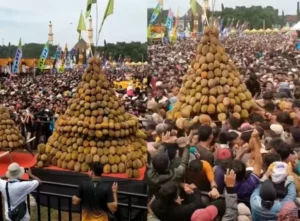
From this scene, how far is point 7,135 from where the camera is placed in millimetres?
10586

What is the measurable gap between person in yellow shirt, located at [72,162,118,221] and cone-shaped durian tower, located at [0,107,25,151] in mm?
6536

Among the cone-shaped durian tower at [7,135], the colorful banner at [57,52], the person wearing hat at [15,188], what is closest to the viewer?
the person wearing hat at [15,188]

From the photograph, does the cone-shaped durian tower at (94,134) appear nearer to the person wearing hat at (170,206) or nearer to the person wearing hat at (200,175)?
the person wearing hat at (200,175)

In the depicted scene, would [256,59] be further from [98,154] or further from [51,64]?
[51,64]

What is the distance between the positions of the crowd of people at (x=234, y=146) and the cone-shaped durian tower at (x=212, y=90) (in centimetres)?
8

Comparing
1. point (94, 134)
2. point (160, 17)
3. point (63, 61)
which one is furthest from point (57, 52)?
point (160, 17)

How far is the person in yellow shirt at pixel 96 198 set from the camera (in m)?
4.29

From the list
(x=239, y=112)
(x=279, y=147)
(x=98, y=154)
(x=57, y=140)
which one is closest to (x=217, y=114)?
(x=239, y=112)

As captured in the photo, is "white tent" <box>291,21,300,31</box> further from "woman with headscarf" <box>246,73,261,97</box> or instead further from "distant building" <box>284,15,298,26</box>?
"woman with headscarf" <box>246,73,261,97</box>

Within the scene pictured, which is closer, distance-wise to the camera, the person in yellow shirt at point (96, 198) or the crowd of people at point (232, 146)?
the crowd of people at point (232, 146)

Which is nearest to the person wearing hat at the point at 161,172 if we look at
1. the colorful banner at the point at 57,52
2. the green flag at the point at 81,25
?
the green flag at the point at 81,25

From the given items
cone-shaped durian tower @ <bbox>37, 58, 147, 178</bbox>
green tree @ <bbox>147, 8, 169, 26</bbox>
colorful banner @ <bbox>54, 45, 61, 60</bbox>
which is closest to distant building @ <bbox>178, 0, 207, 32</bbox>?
green tree @ <bbox>147, 8, 169, 26</bbox>

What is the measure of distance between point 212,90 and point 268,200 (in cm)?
171

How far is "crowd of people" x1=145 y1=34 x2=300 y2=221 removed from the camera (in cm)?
358
